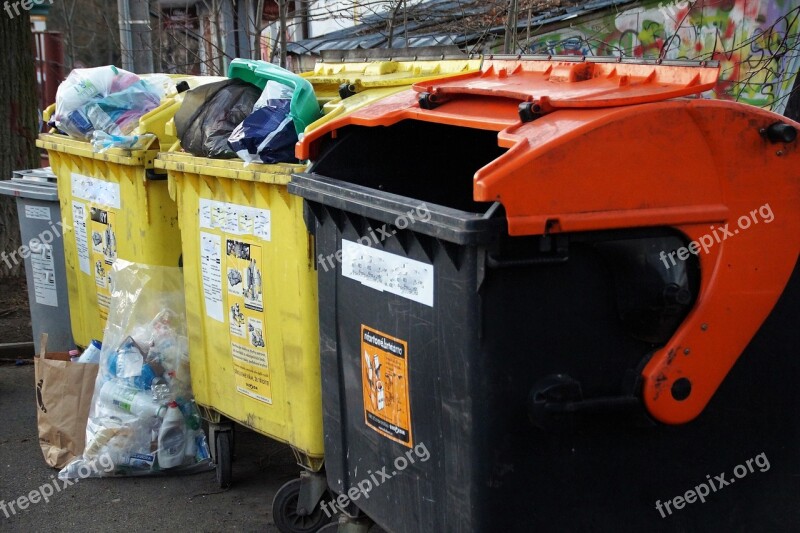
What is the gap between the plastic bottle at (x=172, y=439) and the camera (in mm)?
4410

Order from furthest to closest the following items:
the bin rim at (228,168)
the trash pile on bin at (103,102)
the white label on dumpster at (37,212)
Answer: the white label on dumpster at (37,212) < the trash pile on bin at (103,102) < the bin rim at (228,168)

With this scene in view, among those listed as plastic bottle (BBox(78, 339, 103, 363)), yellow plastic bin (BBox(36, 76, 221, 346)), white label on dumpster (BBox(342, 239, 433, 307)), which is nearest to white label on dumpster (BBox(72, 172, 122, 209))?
yellow plastic bin (BBox(36, 76, 221, 346))

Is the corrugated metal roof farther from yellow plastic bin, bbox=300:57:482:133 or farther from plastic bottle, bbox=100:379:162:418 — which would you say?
plastic bottle, bbox=100:379:162:418

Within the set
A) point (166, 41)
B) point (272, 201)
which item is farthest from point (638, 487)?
point (166, 41)

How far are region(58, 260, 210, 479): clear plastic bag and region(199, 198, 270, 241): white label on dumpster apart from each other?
662 mm

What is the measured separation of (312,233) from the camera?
10.9ft

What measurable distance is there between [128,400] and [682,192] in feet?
9.06

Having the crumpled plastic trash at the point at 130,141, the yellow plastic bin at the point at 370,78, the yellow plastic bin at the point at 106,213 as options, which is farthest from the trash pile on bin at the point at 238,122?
the yellow plastic bin at the point at 106,213

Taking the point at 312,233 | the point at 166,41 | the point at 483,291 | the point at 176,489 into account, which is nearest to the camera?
the point at 483,291

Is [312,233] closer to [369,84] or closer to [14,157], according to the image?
[369,84]

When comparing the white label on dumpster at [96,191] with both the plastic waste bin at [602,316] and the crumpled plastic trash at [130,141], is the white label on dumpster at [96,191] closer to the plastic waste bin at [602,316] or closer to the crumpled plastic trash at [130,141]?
the crumpled plastic trash at [130,141]

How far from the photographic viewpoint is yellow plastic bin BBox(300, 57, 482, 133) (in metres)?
3.67

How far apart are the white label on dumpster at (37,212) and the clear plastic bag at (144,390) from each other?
1116mm

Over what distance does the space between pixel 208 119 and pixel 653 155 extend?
216cm
